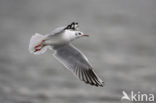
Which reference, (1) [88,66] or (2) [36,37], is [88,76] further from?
(2) [36,37]

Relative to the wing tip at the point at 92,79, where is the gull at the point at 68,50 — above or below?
above

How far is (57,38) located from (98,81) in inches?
23.2

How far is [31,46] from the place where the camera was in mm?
3900

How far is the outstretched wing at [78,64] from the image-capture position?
406 centimetres

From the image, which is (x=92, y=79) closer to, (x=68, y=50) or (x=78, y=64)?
(x=78, y=64)

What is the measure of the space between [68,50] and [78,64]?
0.52 ft

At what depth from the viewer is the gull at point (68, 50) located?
3.77 m

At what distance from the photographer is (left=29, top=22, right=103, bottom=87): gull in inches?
148

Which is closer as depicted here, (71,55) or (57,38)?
(57,38)

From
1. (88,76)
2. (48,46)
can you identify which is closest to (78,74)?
(88,76)

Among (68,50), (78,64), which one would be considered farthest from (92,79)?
(68,50)

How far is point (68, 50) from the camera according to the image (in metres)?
4.05

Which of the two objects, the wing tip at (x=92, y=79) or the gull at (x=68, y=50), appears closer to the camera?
the gull at (x=68, y=50)

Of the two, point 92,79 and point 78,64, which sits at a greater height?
point 78,64
